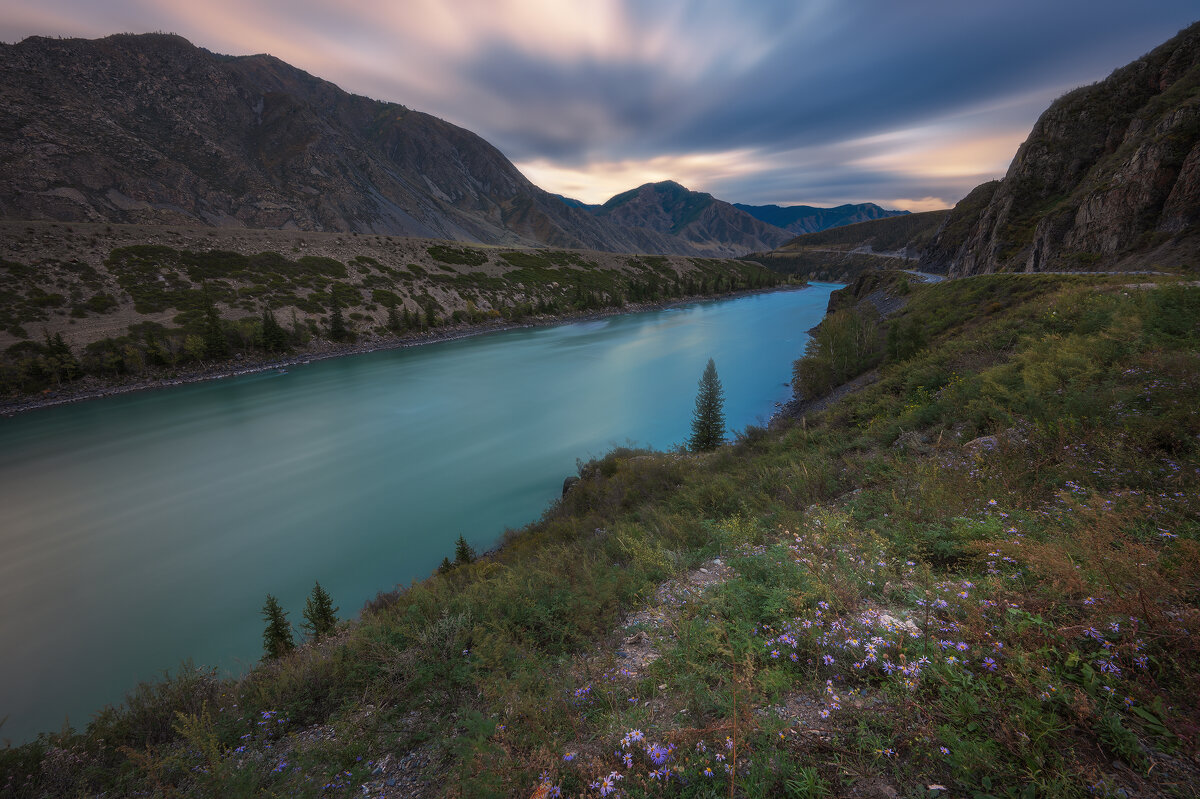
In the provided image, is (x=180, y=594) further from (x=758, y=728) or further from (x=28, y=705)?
(x=758, y=728)

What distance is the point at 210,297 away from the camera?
43562 mm

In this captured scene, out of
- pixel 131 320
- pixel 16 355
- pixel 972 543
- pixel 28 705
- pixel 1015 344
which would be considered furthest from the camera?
pixel 131 320

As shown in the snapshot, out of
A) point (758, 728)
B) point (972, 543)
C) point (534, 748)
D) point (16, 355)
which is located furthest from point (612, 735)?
point (16, 355)

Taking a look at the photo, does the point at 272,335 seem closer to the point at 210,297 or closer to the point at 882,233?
the point at 210,297

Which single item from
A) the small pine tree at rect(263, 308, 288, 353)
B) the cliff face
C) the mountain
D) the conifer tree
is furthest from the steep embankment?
the conifer tree

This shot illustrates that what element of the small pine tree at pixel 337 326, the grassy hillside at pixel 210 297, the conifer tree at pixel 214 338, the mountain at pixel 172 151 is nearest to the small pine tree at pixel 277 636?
the grassy hillside at pixel 210 297

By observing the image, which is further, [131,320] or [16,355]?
[131,320]

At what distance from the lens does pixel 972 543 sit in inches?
160

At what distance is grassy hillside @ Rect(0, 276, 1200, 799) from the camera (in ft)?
7.76

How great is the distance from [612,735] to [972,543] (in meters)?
3.84

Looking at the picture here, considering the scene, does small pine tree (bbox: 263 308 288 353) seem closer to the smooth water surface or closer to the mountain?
the smooth water surface

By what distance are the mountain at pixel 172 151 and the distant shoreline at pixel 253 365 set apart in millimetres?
83105

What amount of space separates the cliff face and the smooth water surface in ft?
68.9

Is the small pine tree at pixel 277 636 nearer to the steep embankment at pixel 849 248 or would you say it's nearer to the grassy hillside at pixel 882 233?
the steep embankment at pixel 849 248
